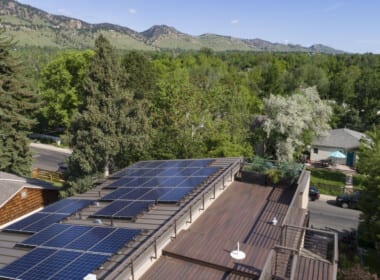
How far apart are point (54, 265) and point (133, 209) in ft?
14.0

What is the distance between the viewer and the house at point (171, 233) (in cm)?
902

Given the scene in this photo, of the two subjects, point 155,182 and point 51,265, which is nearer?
point 51,265

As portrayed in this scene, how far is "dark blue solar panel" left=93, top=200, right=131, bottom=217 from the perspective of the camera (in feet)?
40.5

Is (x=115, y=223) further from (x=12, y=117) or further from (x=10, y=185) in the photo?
(x=12, y=117)

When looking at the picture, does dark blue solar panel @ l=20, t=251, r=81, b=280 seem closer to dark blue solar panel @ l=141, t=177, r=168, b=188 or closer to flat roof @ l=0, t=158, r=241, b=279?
flat roof @ l=0, t=158, r=241, b=279

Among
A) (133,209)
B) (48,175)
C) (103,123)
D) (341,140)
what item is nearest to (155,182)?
(133,209)

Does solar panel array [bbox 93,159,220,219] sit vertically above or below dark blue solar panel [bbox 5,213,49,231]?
above

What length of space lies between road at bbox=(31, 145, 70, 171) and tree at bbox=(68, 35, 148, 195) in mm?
16271

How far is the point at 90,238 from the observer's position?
1006cm

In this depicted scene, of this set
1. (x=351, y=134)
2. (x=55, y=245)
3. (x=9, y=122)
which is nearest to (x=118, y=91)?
(x=9, y=122)

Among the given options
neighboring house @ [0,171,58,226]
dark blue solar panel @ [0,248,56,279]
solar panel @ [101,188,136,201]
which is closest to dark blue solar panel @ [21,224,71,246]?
dark blue solar panel @ [0,248,56,279]

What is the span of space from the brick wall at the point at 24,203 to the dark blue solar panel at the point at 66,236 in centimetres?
1361

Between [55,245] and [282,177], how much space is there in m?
11.6

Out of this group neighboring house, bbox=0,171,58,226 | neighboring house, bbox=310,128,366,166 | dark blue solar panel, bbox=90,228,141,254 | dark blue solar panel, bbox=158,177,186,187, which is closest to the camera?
dark blue solar panel, bbox=90,228,141,254
